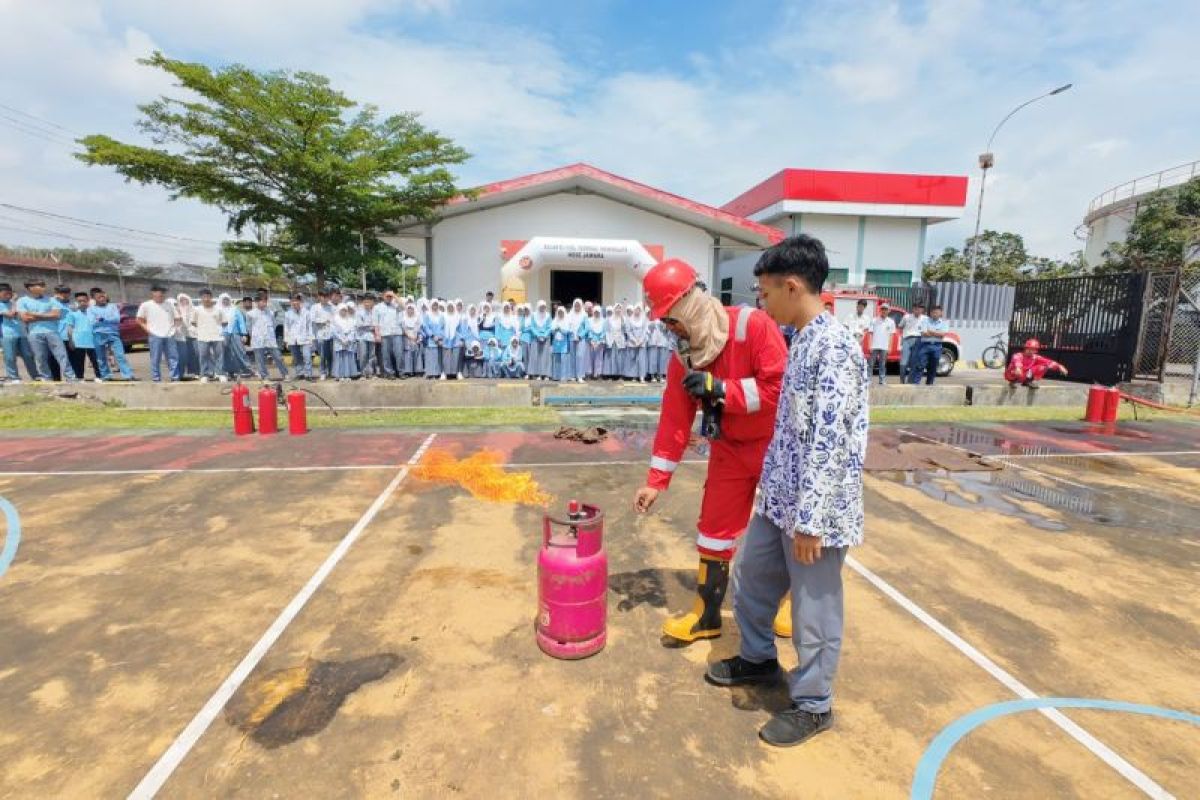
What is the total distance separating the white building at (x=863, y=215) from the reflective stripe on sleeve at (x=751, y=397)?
22.3 meters

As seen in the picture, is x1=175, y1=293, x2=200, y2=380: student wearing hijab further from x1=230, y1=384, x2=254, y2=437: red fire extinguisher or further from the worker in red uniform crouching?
the worker in red uniform crouching

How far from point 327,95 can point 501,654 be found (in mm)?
14476

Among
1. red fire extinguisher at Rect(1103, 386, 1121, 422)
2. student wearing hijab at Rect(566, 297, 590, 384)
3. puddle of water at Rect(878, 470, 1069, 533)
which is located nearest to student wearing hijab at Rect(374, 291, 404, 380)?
student wearing hijab at Rect(566, 297, 590, 384)

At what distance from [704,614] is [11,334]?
1406 centimetres

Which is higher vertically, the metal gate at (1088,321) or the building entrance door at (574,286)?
the building entrance door at (574,286)

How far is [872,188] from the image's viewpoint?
23672 millimetres

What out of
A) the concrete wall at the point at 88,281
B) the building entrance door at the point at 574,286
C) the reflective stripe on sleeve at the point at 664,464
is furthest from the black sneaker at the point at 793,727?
the concrete wall at the point at 88,281

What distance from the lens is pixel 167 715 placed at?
265cm

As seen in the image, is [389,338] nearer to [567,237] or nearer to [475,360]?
[475,360]

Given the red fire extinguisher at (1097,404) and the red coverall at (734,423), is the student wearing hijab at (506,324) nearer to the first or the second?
the red coverall at (734,423)

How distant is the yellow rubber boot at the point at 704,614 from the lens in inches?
125

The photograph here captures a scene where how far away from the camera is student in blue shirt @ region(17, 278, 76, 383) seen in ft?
35.5

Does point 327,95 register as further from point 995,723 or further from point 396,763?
point 995,723

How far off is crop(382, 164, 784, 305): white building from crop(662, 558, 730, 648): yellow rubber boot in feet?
45.6
